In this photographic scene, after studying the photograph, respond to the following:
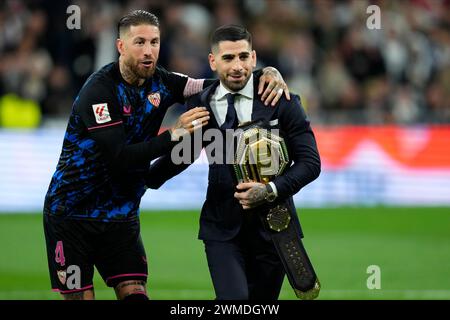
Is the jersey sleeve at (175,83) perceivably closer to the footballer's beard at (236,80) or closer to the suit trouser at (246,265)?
the footballer's beard at (236,80)

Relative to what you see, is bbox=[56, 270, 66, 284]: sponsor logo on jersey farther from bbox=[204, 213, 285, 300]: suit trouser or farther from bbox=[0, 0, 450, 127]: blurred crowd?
bbox=[0, 0, 450, 127]: blurred crowd

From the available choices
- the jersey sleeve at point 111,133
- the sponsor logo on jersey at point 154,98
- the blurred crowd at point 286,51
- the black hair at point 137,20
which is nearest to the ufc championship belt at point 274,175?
the jersey sleeve at point 111,133

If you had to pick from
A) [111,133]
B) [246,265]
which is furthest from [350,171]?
[111,133]

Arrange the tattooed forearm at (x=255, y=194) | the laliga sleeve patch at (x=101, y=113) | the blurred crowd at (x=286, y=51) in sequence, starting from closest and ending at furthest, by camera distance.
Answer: the tattooed forearm at (x=255, y=194)
the laliga sleeve patch at (x=101, y=113)
the blurred crowd at (x=286, y=51)

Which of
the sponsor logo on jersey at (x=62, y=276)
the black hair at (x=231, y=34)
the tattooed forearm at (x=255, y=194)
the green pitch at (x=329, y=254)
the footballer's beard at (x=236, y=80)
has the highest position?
the black hair at (x=231, y=34)

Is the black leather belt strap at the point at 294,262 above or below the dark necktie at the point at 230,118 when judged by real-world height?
below

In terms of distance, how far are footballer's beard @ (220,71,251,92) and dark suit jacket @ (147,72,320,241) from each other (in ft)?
0.44

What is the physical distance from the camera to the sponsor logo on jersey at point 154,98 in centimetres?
710

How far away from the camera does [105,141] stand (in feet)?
22.1

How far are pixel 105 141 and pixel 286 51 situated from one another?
488 inches

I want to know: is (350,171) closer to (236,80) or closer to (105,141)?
(236,80)

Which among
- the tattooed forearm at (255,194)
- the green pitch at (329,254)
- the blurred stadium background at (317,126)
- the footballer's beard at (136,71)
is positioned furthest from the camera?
the blurred stadium background at (317,126)

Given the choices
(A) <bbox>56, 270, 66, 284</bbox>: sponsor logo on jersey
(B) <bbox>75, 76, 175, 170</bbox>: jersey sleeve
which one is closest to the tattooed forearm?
(B) <bbox>75, 76, 175, 170</bbox>: jersey sleeve

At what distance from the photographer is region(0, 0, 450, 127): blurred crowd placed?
1725 cm
